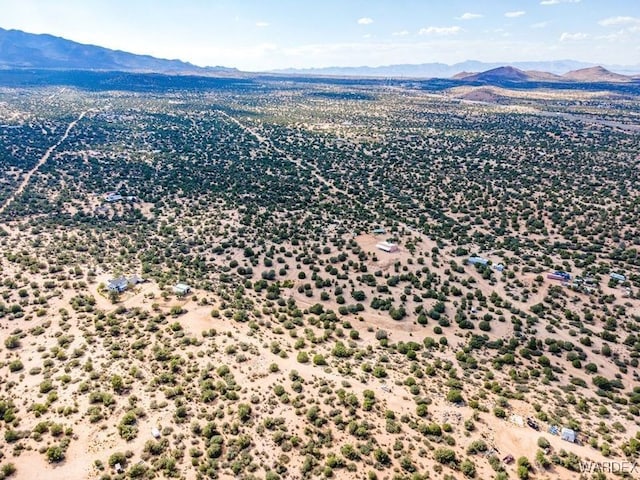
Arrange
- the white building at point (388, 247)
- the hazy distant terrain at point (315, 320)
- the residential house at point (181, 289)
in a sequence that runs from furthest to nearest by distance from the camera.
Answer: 1. the white building at point (388, 247)
2. the residential house at point (181, 289)
3. the hazy distant terrain at point (315, 320)

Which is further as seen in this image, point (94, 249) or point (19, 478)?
point (94, 249)

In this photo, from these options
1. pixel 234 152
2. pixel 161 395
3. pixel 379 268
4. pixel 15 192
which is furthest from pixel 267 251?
pixel 234 152

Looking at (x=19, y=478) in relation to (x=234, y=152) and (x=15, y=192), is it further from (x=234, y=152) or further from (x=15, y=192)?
(x=234, y=152)

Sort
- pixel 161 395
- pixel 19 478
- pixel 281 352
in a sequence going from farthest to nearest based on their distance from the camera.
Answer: pixel 281 352, pixel 161 395, pixel 19 478

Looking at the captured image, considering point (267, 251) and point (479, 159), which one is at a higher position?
point (479, 159)

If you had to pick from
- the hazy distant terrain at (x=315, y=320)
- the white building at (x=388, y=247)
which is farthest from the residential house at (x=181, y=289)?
the white building at (x=388, y=247)

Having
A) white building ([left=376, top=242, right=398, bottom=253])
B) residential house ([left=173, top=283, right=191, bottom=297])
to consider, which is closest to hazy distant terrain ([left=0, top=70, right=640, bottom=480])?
residential house ([left=173, top=283, right=191, bottom=297])

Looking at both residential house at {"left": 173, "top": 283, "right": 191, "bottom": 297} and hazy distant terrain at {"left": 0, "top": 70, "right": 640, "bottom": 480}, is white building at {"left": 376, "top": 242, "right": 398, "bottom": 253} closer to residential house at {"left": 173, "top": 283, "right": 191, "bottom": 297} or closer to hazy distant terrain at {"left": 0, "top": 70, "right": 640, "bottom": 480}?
hazy distant terrain at {"left": 0, "top": 70, "right": 640, "bottom": 480}

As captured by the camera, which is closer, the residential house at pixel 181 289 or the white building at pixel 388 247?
the residential house at pixel 181 289

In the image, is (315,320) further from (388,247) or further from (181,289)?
(388,247)

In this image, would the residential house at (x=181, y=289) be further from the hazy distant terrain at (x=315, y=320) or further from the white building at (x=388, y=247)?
the white building at (x=388, y=247)

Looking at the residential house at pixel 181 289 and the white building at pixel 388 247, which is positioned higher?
the white building at pixel 388 247
